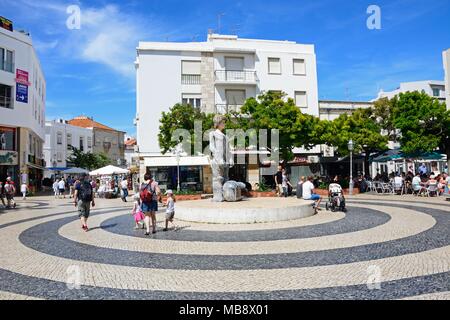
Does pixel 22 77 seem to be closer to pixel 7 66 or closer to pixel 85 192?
pixel 7 66

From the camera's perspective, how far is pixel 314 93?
110ft

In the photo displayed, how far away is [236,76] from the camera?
104 ft

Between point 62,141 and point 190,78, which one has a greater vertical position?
point 190,78

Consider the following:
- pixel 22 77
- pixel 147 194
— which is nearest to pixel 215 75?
pixel 22 77

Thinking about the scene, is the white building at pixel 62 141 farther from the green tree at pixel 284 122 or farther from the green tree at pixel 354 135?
the green tree at pixel 354 135

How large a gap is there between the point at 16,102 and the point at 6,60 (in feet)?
11.3

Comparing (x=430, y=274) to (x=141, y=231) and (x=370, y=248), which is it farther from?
(x=141, y=231)

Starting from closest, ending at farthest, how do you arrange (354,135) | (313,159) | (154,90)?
(354,135)
(154,90)
(313,159)

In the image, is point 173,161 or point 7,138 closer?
point 173,161

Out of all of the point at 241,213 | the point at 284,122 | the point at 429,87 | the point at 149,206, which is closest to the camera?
the point at 149,206

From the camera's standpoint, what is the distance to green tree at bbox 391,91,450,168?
21.9m

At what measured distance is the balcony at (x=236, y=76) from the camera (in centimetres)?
3090
